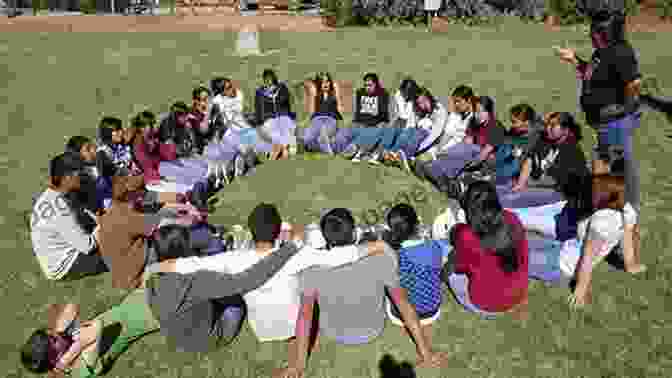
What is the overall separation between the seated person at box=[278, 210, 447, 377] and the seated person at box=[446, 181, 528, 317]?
637 mm

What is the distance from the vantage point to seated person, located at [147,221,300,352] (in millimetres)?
3988

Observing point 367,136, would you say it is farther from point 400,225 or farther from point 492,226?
point 492,226

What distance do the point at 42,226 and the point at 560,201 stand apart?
18.6ft

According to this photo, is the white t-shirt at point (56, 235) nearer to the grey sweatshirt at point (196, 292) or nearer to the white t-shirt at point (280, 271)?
the grey sweatshirt at point (196, 292)

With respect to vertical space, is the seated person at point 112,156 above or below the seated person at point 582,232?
above

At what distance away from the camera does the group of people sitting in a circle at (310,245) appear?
412 cm

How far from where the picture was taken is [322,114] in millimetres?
8812

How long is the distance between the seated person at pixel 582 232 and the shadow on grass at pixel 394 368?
5.82ft

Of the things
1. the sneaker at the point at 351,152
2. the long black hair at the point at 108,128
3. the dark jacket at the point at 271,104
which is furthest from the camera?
the dark jacket at the point at 271,104

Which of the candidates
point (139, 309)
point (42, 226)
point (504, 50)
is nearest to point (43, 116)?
point (42, 226)

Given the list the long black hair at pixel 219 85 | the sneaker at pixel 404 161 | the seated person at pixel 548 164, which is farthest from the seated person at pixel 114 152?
the seated person at pixel 548 164

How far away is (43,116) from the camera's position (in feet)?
37.0

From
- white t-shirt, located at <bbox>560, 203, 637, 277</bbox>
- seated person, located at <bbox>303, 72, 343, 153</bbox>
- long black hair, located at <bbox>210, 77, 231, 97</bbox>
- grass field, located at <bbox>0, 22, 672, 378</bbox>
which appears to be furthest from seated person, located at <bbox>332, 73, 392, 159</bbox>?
white t-shirt, located at <bbox>560, 203, 637, 277</bbox>

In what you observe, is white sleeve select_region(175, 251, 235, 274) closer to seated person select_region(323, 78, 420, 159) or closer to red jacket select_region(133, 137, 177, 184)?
red jacket select_region(133, 137, 177, 184)
